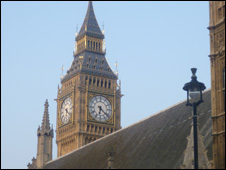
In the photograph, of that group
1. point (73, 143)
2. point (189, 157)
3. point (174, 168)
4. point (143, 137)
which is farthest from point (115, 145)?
point (73, 143)

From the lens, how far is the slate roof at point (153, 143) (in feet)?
151

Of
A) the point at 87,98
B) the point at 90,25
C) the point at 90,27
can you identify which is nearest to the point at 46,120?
the point at 87,98

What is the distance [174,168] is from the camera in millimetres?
43406

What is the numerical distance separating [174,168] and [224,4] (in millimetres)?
11408

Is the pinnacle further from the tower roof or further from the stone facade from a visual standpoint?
the stone facade

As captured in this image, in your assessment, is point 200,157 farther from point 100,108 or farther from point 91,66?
point 91,66

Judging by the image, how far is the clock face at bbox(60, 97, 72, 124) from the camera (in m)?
98.8

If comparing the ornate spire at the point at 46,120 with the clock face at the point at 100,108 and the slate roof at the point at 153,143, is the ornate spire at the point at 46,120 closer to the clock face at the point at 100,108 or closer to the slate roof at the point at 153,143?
the slate roof at the point at 153,143

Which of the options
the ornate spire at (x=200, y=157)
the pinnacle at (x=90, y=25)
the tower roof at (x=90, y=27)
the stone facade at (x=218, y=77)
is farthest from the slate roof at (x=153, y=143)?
the pinnacle at (x=90, y=25)

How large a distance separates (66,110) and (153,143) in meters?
49.4

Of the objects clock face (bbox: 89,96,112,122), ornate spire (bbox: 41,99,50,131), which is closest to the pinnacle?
clock face (bbox: 89,96,112,122)

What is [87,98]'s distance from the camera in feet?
319

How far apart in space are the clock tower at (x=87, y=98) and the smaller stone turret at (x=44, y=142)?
64.6 ft

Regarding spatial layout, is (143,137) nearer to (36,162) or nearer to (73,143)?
(36,162)
